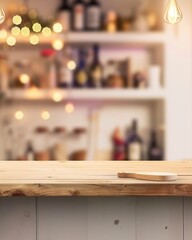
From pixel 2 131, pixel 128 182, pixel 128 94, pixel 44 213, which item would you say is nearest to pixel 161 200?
pixel 128 182

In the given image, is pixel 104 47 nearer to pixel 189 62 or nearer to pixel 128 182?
pixel 189 62

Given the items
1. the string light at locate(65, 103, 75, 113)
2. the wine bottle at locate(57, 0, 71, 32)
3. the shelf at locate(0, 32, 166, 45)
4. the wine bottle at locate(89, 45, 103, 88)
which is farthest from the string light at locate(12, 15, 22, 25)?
the string light at locate(65, 103, 75, 113)

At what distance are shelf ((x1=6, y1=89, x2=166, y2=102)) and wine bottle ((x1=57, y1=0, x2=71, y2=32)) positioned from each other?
417 mm

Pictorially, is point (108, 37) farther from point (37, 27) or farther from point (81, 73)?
point (37, 27)

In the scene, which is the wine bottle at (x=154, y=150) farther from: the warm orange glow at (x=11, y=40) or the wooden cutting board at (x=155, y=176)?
the wooden cutting board at (x=155, y=176)

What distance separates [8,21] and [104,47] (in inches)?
26.8

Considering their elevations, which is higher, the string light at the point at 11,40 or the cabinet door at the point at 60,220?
the string light at the point at 11,40

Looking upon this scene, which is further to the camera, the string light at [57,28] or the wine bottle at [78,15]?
the wine bottle at [78,15]

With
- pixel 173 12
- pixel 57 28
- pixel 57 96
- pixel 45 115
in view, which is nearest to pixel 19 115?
pixel 45 115

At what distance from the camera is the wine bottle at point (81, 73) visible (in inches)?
146

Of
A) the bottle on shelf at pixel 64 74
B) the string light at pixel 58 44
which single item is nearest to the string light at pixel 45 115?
the bottle on shelf at pixel 64 74

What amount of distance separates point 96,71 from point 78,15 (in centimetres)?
39

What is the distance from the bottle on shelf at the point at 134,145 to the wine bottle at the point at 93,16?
0.69 meters

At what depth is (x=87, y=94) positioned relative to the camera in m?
3.64
